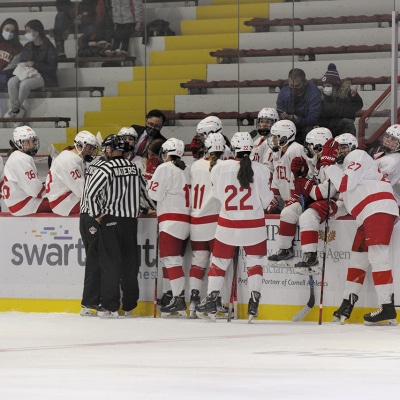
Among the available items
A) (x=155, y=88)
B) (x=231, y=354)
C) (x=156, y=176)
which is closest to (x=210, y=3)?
(x=155, y=88)

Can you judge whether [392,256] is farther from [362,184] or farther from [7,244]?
[7,244]

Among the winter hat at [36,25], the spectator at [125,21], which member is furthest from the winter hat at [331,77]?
the winter hat at [36,25]

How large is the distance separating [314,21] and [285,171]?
1632mm

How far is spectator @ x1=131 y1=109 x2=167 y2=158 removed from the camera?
1035cm

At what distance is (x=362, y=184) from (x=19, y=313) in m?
2.75

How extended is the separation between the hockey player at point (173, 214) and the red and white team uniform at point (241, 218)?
1.47 ft

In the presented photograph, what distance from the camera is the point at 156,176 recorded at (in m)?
9.41

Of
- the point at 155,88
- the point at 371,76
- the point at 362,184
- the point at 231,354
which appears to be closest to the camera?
the point at 231,354

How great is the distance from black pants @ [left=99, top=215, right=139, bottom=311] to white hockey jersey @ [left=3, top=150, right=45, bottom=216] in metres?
0.81

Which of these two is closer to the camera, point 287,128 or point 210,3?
point 287,128

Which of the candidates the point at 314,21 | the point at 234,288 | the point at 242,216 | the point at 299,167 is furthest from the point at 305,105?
the point at 234,288

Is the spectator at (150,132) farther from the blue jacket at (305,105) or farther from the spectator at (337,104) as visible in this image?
the spectator at (337,104)

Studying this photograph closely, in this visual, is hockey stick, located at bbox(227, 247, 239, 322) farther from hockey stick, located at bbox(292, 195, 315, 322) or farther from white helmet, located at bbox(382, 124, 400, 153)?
white helmet, located at bbox(382, 124, 400, 153)

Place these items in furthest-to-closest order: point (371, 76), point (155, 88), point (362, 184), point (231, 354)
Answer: point (155, 88) → point (371, 76) → point (362, 184) → point (231, 354)
